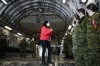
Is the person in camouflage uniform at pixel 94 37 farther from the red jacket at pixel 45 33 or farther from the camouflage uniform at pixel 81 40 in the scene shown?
the red jacket at pixel 45 33

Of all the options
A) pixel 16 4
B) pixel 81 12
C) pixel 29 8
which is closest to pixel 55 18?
pixel 29 8

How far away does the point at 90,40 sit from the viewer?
23.2 feet

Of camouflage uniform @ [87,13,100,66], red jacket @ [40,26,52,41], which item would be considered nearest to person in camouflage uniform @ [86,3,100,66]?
camouflage uniform @ [87,13,100,66]

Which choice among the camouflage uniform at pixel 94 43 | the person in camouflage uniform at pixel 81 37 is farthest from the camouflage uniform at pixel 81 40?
the camouflage uniform at pixel 94 43

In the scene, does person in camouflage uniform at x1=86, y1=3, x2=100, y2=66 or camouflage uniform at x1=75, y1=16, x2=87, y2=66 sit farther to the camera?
camouflage uniform at x1=75, y1=16, x2=87, y2=66

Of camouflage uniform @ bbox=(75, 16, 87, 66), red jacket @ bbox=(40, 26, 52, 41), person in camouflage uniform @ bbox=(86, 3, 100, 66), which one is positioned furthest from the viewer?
red jacket @ bbox=(40, 26, 52, 41)

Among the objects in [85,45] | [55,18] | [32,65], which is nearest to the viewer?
[85,45]

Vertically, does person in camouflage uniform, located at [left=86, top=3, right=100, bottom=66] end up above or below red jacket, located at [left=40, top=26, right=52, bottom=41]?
below

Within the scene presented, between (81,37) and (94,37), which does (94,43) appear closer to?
(94,37)

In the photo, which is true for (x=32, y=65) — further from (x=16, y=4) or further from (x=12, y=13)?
(x=12, y=13)

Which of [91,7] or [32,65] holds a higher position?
[91,7]

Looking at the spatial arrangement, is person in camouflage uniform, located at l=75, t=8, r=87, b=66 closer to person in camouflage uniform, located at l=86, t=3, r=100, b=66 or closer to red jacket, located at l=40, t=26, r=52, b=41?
person in camouflage uniform, located at l=86, t=3, r=100, b=66

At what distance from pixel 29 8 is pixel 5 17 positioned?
3567mm

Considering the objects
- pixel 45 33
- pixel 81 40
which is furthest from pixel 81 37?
pixel 45 33
